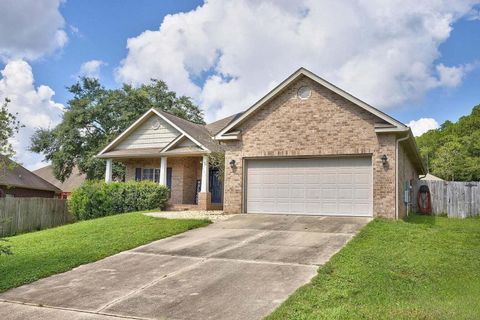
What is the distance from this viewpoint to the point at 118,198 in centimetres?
2058

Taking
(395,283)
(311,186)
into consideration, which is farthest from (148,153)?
(395,283)

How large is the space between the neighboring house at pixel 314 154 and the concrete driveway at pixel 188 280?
357 centimetres

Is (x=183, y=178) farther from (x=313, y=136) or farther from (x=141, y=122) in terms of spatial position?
(x=313, y=136)

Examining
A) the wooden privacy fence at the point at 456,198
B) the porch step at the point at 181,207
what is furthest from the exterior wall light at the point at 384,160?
the porch step at the point at 181,207

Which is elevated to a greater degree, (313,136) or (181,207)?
(313,136)

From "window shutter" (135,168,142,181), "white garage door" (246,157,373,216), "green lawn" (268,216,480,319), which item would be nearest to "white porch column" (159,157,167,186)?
"window shutter" (135,168,142,181)

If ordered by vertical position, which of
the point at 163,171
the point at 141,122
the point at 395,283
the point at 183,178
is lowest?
the point at 395,283

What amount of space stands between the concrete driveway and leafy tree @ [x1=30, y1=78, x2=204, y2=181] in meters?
21.3

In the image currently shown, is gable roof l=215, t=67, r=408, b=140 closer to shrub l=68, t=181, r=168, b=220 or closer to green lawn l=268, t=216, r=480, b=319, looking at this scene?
green lawn l=268, t=216, r=480, b=319

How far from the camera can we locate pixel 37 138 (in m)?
31.8

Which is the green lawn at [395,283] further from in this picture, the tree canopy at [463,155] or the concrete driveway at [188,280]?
the tree canopy at [463,155]

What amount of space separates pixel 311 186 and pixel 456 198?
28.2 feet

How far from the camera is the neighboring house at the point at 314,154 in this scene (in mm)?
15223

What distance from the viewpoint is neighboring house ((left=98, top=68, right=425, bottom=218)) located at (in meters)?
15.2
